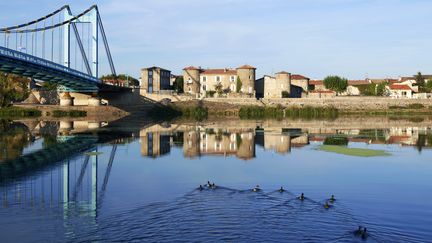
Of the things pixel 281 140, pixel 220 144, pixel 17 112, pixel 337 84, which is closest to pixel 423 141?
pixel 281 140

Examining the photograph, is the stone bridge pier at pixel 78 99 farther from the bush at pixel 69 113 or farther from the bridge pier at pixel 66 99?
the bush at pixel 69 113

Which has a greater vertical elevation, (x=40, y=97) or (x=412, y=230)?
(x=40, y=97)

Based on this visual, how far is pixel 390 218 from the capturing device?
15.2 meters

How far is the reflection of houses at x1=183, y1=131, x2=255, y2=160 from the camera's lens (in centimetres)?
3147

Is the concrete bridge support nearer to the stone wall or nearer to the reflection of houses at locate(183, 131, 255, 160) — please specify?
the stone wall

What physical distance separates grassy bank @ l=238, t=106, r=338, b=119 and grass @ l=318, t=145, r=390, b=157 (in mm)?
44222

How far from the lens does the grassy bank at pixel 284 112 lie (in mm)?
80250

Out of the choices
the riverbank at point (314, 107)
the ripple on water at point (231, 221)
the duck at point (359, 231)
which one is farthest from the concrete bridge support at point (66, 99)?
the duck at point (359, 231)

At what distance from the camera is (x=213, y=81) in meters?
102

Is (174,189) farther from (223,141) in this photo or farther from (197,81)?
(197,81)

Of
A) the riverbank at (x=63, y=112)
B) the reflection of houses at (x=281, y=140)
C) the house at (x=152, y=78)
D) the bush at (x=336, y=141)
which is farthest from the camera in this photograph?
the house at (x=152, y=78)

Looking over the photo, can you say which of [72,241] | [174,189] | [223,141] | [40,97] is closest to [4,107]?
[40,97]

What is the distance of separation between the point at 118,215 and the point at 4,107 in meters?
65.4

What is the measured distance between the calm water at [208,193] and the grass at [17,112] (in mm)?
38620
